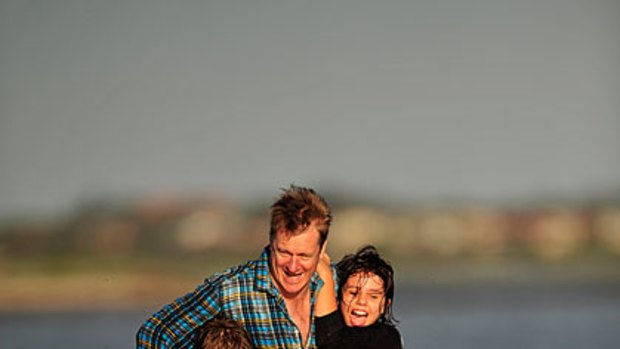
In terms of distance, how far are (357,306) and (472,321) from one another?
1902cm

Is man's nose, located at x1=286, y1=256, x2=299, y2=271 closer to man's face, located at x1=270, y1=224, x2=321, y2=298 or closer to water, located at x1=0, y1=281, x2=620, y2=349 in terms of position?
man's face, located at x1=270, y1=224, x2=321, y2=298

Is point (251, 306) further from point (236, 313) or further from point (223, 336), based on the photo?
point (223, 336)

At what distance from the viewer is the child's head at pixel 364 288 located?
461cm

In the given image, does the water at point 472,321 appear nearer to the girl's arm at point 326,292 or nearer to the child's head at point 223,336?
the girl's arm at point 326,292

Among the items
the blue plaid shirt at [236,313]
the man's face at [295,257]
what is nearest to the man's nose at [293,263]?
the man's face at [295,257]

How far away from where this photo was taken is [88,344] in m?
20.0

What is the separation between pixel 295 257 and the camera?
4.24 metres

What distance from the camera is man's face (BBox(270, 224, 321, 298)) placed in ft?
13.8

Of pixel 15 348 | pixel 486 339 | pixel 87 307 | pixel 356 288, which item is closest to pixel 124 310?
pixel 87 307

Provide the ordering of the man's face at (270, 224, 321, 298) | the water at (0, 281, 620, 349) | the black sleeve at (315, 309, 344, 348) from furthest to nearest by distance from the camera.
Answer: the water at (0, 281, 620, 349) < the black sleeve at (315, 309, 344, 348) < the man's face at (270, 224, 321, 298)

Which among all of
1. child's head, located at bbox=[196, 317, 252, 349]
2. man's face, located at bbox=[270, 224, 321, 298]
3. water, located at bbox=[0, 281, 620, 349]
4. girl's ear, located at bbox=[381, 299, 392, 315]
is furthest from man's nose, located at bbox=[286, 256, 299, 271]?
water, located at bbox=[0, 281, 620, 349]

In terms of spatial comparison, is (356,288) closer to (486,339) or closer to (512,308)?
(486,339)

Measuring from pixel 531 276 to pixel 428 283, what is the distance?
3.33m

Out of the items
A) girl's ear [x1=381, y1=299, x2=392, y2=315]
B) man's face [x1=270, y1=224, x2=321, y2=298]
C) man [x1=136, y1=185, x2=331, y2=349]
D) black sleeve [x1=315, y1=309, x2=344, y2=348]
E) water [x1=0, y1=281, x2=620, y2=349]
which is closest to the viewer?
man's face [x1=270, y1=224, x2=321, y2=298]
